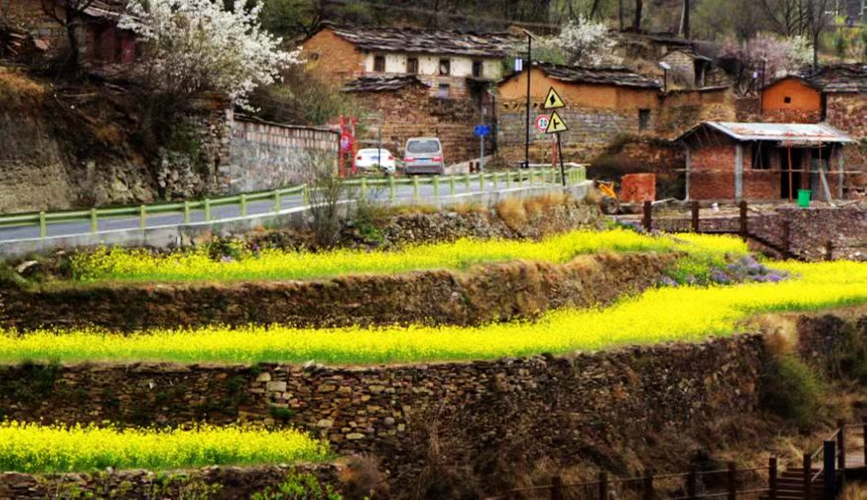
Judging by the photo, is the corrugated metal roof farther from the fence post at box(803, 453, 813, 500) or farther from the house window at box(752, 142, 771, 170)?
the fence post at box(803, 453, 813, 500)

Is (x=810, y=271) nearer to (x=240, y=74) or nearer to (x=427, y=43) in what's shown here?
(x=240, y=74)

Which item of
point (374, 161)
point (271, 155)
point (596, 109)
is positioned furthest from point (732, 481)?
point (596, 109)

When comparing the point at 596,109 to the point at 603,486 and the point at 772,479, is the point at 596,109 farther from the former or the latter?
the point at 603,486

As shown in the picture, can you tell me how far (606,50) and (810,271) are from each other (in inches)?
1486

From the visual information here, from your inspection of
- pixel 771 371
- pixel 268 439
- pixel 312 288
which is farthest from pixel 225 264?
pixel 771 371

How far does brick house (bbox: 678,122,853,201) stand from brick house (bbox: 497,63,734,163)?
15.7 ft

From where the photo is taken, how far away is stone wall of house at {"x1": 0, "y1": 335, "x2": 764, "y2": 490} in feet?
87.7

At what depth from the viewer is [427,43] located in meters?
73.3

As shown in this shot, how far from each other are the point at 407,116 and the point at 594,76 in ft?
26.8

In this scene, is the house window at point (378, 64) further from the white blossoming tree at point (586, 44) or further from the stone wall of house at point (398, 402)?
the stone wall of house at point (398, 402)

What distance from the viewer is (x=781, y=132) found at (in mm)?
63625

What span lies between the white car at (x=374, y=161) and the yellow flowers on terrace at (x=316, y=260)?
16082mm

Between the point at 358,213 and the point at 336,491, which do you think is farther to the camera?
the point at 358,213

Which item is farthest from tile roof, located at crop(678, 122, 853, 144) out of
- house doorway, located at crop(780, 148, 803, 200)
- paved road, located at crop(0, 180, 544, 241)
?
paved road, located at crop(0, 180, 544, 241)
